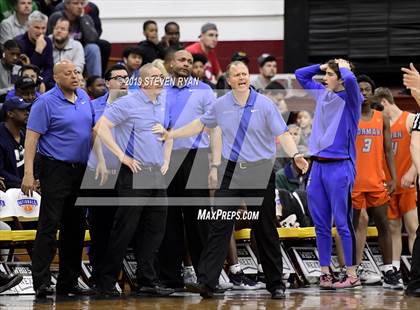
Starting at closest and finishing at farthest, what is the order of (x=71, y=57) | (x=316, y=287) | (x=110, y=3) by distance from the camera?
1. (x=316, y=287)
2. (x=71, y=57)
3. (x=110, y=3)

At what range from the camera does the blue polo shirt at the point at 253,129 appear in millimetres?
13102

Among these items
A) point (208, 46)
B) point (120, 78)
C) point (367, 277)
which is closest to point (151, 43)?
point (208, 46)

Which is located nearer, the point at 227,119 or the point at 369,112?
the point at 227,119

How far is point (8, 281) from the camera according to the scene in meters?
13.1

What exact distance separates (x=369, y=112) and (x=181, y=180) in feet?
8.53

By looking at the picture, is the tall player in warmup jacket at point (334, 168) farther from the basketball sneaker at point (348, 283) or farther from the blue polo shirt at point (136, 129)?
the blue polo shirt at point (136, 129)

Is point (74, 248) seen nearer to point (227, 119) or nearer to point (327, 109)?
point (227, 119)

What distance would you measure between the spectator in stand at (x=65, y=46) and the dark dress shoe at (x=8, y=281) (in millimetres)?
4930

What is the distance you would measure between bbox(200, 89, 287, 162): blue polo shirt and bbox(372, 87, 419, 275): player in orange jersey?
2429 millimetres

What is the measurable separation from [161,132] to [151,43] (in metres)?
5.42

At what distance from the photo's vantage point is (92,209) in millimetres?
13617

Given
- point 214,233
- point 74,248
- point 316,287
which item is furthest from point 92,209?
point 316,287

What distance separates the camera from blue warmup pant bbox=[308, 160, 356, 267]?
45.6ft

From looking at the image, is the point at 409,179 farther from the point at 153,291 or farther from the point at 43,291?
the point at 43,291
